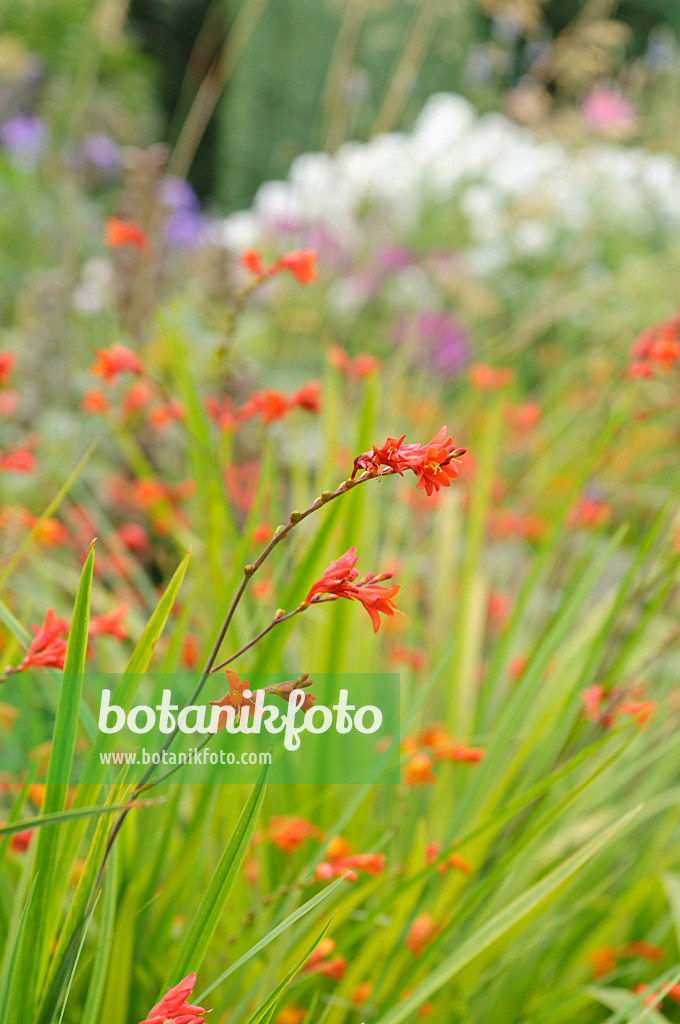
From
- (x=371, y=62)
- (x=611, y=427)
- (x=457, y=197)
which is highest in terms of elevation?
(x=371, y=62)

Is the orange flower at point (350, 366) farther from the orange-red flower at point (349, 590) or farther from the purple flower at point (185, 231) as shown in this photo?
the purple flower at point (185, 231)

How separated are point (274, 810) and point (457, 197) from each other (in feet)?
13.7

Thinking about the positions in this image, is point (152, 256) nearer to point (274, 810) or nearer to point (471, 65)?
point (274, 810)

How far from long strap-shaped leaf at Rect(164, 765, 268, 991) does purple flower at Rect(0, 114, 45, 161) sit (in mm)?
5206

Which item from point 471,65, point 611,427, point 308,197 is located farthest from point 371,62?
point 611,427

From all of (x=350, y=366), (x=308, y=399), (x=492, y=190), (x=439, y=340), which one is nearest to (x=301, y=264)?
(x=308, y=399)

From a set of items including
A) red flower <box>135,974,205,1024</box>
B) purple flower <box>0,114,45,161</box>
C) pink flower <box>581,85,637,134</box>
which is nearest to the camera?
red flower <box>135,974,205,1024</box>

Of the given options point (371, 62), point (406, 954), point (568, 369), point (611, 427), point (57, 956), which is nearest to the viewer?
point (57, 956)

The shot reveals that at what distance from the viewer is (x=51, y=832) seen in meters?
0.56

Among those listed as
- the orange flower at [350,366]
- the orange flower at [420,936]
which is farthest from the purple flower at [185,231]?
the orange flower at [420,936]

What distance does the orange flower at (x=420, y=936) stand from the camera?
83 cm

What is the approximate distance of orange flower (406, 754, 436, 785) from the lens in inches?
33.7

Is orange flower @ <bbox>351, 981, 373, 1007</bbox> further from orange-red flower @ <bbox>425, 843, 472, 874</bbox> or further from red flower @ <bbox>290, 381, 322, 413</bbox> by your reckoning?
red flower @ <bbox>290, 381, 322, 413</bbox>

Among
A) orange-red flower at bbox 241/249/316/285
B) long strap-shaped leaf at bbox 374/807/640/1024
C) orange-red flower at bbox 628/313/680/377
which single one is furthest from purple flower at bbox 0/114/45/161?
long strap-shaped leaf at bbox 374/807/640/1024
